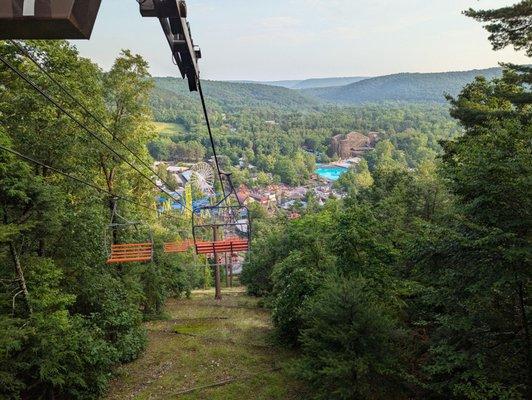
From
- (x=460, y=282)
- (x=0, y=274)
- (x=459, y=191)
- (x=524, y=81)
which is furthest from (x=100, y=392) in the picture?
(x=524, y=81)

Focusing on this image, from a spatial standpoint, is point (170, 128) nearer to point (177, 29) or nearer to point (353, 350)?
point (353, 350)

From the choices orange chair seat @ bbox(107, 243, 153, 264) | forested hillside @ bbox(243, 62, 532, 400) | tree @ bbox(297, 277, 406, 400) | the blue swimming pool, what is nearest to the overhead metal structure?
forested hillside @ bbox(243, 62, 532, 400)

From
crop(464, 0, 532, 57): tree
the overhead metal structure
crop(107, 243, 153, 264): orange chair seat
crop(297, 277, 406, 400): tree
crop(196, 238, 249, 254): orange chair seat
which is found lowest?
crop(297, 277, 406, 400): tree

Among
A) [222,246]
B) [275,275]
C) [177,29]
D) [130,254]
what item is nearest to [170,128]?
[275,275]

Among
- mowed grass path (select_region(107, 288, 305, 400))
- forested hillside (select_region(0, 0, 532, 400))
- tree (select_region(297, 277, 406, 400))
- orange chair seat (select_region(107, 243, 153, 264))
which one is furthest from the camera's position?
orange chair seat (select_region(107, 243, 153, 264))

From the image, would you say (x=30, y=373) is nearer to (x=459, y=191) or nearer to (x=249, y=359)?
(x=249, y=359)

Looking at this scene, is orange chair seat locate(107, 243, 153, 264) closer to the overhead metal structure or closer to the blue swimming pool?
the overhead metal structure
